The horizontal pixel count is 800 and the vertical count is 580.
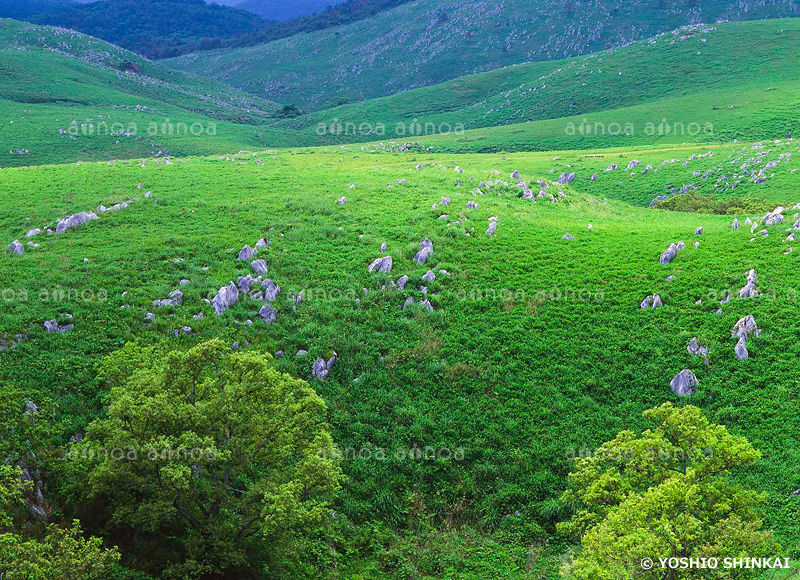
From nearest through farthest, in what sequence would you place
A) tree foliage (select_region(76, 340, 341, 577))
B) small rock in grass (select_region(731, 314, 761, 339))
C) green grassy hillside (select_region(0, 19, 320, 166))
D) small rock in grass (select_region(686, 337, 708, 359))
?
tree foliage (select_region(76, 340, 341, 577)) → small rock in grass (select_region(686, 337, 708, 359)) → small rock in grass (select_region(731, 314, 761, 339)) → green grassy hillside (select_region(0, 19, 320, 166))

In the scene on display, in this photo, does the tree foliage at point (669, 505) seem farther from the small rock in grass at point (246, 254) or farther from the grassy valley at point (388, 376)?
the small rock in grass at point (246, 254)

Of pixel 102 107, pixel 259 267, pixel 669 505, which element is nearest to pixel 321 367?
pixel 259 267

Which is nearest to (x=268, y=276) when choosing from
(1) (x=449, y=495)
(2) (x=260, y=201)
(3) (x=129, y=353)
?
(3) (x=129, y=353)

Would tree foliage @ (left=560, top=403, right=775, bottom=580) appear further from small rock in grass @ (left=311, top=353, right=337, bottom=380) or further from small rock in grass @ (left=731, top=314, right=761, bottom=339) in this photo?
small rock in grass @ (left=311, top=353, right=337, bottom=380)

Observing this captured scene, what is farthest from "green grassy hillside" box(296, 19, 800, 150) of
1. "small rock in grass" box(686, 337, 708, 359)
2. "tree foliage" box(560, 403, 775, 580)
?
"tree foliage" box(560, 403, 775, 580)

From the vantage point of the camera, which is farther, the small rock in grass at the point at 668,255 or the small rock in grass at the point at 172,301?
the small rock in grass at the point at 668,255

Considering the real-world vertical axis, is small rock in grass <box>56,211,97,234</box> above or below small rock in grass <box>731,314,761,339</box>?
above

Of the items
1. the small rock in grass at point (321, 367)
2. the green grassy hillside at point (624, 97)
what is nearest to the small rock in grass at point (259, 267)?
the small rock in grass at point (321, 367)
